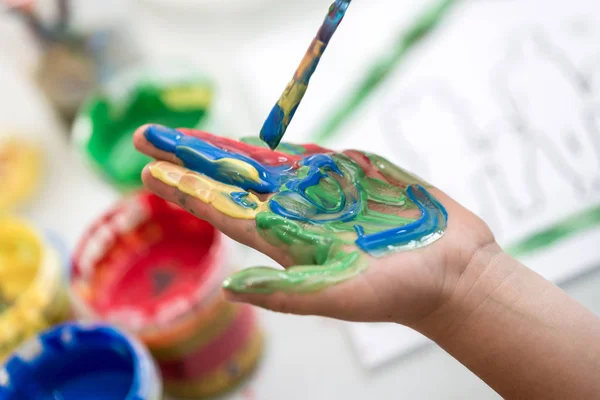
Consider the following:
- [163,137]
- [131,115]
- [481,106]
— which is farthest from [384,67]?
[163,137]

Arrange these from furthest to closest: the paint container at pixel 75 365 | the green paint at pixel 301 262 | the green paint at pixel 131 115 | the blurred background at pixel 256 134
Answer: the green paint at pixel 131 115 → the blurred background at pixel 256 134 → the paint container at pixel 75 365 → the green paint at pixel 301 262

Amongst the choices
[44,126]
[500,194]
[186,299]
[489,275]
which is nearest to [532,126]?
[500,194]

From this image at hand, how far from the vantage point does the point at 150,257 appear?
87 cm

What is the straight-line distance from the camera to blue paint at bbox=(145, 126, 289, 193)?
0.58 meters

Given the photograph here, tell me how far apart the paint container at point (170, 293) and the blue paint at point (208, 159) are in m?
0.18

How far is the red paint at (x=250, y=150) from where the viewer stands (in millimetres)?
605

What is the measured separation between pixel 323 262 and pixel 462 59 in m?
0.63

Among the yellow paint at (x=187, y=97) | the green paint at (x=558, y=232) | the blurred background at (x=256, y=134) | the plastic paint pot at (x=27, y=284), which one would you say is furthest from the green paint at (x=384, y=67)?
the plastic paint pot at (x=27, y=284)

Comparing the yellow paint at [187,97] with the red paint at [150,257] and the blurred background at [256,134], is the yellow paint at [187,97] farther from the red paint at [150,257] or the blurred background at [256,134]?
the red paint at [150,257]

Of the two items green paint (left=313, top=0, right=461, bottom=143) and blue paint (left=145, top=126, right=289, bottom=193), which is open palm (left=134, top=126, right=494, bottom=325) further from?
green paint (left=313, top=0, right=461, bottom=143)

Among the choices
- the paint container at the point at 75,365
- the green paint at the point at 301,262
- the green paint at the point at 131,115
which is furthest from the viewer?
the green paint at the point at 131,115

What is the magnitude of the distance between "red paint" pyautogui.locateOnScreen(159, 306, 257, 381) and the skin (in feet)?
0.86

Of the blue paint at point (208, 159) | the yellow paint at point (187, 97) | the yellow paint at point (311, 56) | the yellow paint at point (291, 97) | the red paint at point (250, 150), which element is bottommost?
the yellow paint at point (187, 97)

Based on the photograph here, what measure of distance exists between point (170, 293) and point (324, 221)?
35 centimetres
